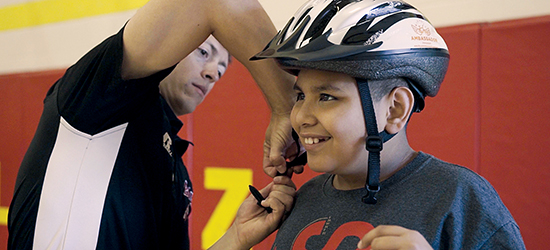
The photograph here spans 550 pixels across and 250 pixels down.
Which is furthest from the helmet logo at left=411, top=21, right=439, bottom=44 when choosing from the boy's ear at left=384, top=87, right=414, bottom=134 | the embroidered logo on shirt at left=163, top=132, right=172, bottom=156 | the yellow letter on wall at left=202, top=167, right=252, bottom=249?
the yellow letter on wall at left=202, top=167, right=252, bottom=249

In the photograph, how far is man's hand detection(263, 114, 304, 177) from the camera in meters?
1.09

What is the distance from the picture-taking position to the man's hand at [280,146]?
109 centimetres

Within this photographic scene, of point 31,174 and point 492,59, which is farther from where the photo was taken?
point 492,59

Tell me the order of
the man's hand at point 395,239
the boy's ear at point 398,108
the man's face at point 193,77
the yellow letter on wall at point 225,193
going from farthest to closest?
1. the yellow letter on wall at point 225,193
2. the man's face at point 193,77
3. the boy's ear at point 398,108
4. the man's hand at point 395,239

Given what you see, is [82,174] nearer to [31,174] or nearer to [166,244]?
[31,174]

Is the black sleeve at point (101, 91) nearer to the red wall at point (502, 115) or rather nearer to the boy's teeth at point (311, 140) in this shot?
the boy's teeth at point (311, 140)

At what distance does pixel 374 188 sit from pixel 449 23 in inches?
52.1

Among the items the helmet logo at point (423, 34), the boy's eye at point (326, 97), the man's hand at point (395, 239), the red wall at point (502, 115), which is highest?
the helmet logo at point (423, 34)

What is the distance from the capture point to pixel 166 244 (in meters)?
1.33

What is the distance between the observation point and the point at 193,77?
1.63m

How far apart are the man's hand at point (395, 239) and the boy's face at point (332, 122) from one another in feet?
0.73

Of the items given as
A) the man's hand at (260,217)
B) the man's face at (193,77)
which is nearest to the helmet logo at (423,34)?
the man's hand at (260,217)

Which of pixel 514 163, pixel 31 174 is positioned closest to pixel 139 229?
pixel 31 174

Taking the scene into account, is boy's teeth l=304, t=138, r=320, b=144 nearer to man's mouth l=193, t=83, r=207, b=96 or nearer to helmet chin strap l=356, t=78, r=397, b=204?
helmet chin strap l=356, t=78, r=397, b=204
